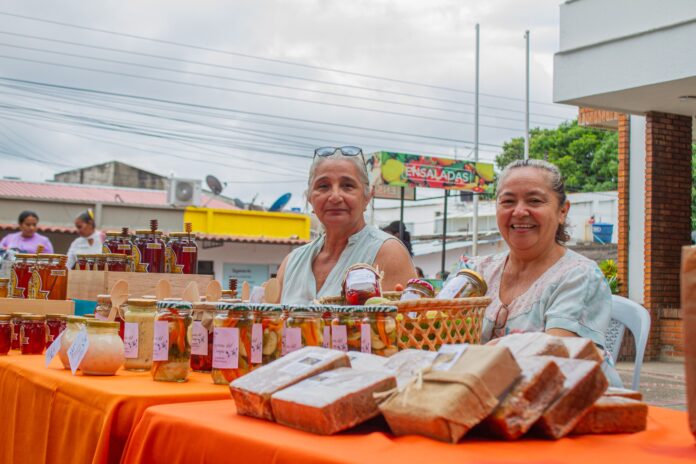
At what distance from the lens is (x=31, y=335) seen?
3092mm

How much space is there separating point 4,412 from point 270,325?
1.20m

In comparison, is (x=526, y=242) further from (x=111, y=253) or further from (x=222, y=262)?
(x=222, y=262)

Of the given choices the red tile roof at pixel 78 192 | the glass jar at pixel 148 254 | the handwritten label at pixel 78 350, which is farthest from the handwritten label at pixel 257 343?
the red tile roof at pixel 78 192

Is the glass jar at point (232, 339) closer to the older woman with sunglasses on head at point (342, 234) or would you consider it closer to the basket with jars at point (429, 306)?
the basket with jars at point (429, 306)

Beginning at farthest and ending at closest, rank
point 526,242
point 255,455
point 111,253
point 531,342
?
point 111,253, point 526,242, point 531,342, point 255,455

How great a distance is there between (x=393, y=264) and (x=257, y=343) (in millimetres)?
1305

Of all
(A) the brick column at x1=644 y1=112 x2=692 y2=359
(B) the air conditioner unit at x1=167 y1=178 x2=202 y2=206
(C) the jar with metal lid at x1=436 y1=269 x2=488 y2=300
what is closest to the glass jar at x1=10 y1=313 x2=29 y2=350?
(C) the jar with metal lid at x1=436 y1=269 x2=488 y2=300

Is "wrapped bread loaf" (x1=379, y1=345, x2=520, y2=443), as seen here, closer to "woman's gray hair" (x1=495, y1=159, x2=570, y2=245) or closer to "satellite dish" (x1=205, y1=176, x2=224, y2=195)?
"woman's gray hair" (x1=495, y1=159, x2=570, y2=245)

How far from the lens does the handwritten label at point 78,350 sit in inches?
92.9

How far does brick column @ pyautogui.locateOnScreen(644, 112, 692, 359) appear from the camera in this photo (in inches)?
442

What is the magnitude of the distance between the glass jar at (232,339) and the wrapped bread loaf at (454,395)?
0.71 meters

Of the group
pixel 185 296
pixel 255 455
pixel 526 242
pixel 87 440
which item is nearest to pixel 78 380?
pixel 87 440

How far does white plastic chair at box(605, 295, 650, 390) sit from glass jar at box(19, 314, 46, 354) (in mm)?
2187

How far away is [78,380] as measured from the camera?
2229 millimetres
